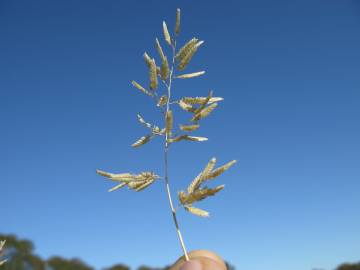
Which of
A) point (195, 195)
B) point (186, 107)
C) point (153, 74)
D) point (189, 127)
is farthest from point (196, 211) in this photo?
point (153, 74)

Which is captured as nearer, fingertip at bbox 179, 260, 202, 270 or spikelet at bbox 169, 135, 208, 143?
fingertip at bbox 179, 260, 202, 270

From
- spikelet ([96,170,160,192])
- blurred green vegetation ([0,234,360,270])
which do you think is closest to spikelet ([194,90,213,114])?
spikelet ([96,170,160,192])

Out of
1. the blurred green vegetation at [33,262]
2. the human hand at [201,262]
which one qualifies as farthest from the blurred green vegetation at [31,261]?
the human hand at [201,262]

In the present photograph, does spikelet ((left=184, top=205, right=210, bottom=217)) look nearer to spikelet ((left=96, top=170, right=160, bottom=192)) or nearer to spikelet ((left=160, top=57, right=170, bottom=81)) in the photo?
spikelet ((left=96, top=170, right=160, bottom=192))

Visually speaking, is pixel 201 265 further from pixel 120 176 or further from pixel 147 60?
pixel 147 60

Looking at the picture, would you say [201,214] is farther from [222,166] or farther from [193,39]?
[193,39]

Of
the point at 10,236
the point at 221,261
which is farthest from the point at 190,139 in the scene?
the point at 10,236
